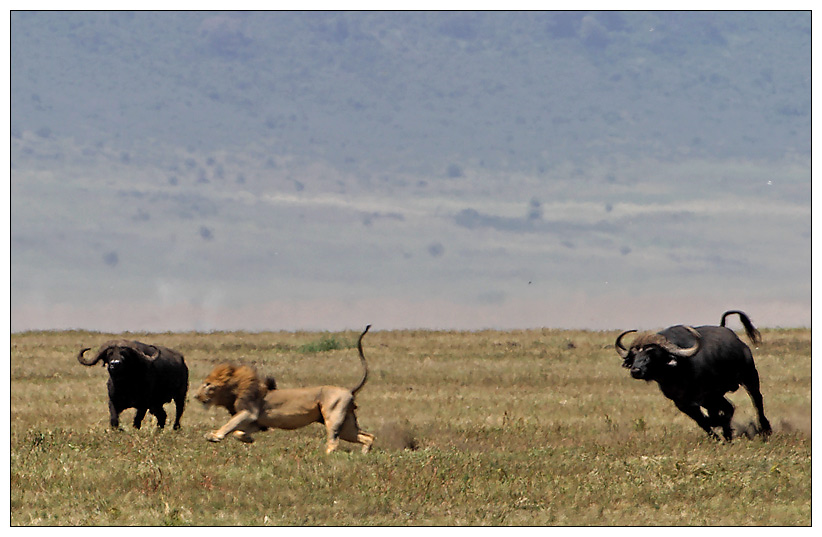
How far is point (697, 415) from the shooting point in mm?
16609

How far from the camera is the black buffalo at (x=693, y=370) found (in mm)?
16609

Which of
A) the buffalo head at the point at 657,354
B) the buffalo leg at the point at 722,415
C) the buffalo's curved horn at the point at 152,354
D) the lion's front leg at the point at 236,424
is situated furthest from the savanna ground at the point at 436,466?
the buffalo's curved horn at the point at 152,354

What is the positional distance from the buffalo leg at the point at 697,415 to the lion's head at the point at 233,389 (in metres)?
6.89

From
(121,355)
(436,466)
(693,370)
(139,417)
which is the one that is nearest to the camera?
(436,466)

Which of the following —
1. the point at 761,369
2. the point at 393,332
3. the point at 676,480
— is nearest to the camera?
the point at 676,480

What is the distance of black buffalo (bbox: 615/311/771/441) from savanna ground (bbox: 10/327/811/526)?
0.55m

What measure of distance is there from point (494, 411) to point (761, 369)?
13517 millimetres

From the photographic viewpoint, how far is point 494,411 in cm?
1997

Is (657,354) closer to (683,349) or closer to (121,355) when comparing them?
(683,349)

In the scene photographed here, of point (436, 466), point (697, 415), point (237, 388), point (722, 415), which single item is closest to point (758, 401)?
point (722, 415)

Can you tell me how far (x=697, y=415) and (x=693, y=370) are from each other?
0.72m

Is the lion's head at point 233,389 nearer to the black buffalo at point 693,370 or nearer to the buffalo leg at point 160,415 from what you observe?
the buffalo leg at point 160,415
